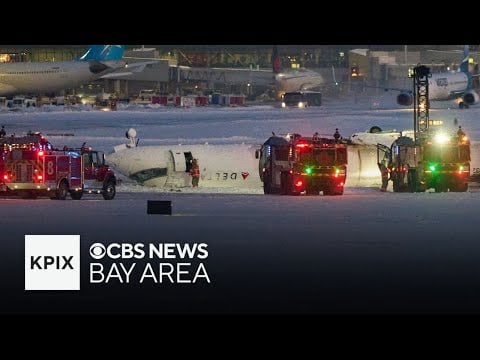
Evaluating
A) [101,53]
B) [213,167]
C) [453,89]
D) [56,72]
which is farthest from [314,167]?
[101,53]

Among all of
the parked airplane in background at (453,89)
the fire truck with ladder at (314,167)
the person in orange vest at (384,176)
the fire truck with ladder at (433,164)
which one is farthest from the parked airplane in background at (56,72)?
the fire truck with ladder at (314,167)

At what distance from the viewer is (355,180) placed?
55.7 meters

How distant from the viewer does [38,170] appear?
1779 inches

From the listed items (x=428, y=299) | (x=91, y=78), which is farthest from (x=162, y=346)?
(x=91, y=78)

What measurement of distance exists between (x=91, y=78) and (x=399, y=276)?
9930cm

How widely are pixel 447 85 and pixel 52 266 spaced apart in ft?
292

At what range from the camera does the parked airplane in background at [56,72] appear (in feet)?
374

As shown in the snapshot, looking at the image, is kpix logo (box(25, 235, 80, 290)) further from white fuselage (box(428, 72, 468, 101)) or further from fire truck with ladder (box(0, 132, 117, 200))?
white fuselage (box(428, 72, 468, 101))

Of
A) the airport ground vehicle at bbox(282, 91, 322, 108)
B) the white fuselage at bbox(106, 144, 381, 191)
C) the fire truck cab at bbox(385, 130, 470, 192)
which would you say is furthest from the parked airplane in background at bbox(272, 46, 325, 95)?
the fire truck cab at bbox(385, 130, 470, 192)

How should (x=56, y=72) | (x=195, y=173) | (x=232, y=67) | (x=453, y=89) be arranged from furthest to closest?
1. (x=232, y=67)
2. (x=56, y=72)
3. (x=453, y=89)
4. (x=195, y=173)

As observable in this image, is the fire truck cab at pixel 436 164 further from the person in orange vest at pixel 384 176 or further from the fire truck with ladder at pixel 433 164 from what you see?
the person in orange vest at pixel 384 176

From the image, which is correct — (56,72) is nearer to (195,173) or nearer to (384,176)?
(195,173)

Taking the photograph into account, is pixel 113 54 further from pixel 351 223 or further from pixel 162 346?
pixel 162 346

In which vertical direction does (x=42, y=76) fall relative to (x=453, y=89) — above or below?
above
